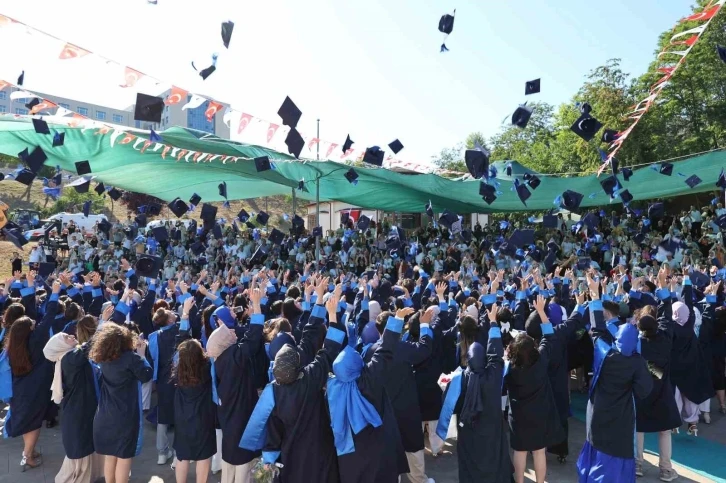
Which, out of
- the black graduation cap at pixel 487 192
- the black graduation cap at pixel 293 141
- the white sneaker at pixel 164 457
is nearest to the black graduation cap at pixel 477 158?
the black graduation cap at pixel 487 192

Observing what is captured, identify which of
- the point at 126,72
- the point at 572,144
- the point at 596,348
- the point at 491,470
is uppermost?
the point at 572,144

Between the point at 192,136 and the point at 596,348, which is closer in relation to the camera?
the point at 596,348

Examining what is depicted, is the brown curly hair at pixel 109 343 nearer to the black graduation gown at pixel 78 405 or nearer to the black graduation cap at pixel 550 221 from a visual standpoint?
the black graduation gown at pixel 78 405

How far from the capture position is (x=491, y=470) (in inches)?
140

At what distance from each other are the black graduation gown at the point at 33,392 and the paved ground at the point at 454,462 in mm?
367

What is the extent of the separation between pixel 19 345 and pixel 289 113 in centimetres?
483

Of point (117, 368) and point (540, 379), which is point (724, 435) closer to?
point (540, 379)

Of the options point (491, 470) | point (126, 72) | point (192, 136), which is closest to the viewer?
point (491, 470)

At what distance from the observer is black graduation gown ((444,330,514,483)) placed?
11.5 feet

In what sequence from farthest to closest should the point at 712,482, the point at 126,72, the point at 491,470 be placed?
the point at 126,72
the point at 712,482
the point at 491,470

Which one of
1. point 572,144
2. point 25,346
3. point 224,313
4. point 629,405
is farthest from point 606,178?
point 572,144

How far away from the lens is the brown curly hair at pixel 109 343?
11.8ft

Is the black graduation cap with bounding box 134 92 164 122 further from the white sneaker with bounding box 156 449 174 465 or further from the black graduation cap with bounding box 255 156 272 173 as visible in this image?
the white sneaker with bounding box 156 449 174 465

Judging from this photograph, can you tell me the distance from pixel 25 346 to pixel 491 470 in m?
3.81
